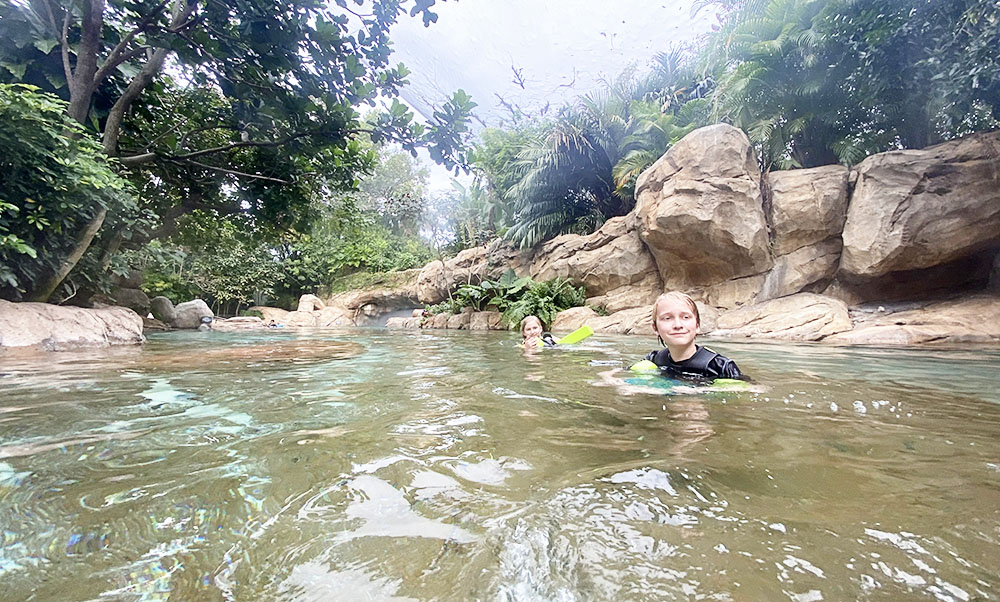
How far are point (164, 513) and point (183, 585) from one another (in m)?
0.33

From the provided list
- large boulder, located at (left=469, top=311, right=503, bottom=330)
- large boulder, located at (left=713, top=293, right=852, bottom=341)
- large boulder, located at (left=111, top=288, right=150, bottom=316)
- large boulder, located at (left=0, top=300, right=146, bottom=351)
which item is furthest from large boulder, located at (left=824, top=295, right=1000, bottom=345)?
large boulder, located at (left=111, top=288, right=150, bottom=316)

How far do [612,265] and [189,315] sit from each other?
12.9 metres

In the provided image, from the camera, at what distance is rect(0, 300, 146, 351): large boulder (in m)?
4.84

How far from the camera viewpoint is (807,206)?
9.74 m

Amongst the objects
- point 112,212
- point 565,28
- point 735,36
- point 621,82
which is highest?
point 565,28

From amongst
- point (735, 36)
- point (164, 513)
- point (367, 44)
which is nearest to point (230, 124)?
point (367, 44)

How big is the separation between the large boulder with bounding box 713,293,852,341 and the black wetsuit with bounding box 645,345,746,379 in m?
5.65

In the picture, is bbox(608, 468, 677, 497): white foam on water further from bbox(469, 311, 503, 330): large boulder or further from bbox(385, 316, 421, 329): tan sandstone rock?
bbox(385, 316, 421, 329): tan sandstone rock

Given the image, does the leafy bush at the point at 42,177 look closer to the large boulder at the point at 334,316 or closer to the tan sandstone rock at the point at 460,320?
the tan sandstone rock at the point at 460,320

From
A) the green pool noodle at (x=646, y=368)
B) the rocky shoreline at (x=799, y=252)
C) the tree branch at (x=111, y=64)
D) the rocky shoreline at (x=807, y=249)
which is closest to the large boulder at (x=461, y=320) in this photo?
the rocky shoreline at (x=799, y=252)

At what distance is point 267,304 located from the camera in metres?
23.8

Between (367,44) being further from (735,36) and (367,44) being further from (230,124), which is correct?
(735,36)

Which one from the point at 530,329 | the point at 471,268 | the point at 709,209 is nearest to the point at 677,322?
the point at 530,329

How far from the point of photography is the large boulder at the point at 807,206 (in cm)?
954
